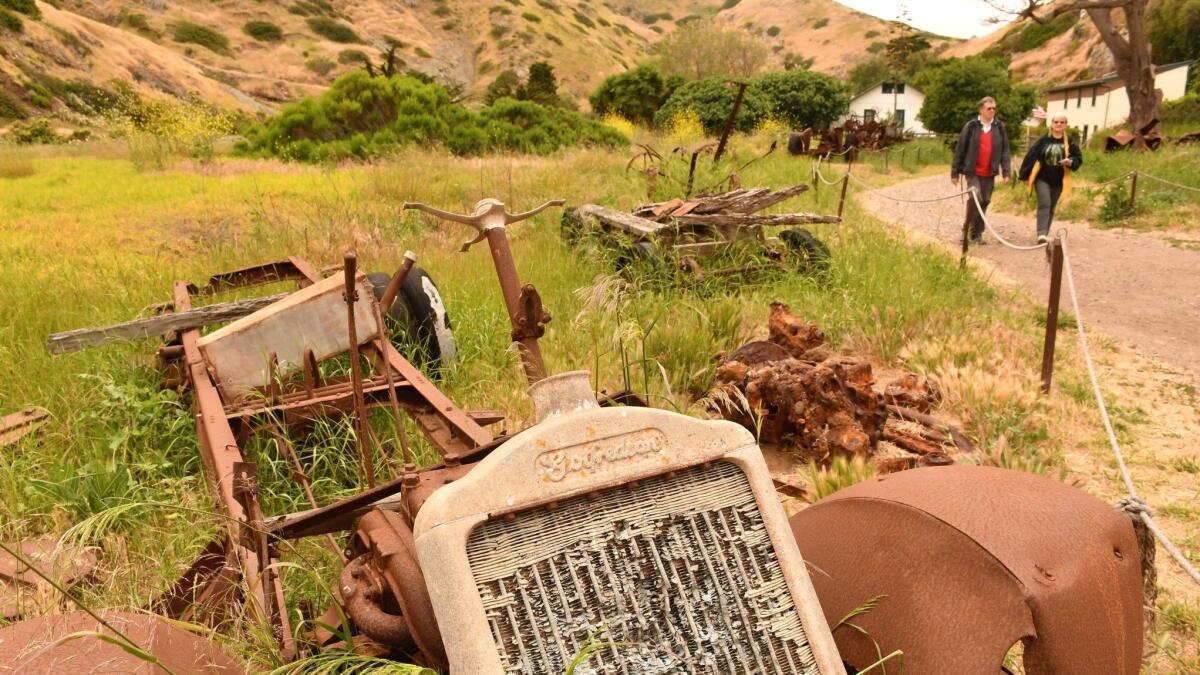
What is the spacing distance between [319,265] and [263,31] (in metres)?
68.8

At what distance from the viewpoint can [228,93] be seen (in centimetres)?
5184

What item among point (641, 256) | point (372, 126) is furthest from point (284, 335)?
point (372, 126)

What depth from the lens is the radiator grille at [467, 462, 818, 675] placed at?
1501 millimetres

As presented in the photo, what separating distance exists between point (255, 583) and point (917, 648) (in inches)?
61.8

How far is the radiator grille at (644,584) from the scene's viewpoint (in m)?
1.50

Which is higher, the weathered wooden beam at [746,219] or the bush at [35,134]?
the bush at [35,134]

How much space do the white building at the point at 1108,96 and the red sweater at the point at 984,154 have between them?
124 ft

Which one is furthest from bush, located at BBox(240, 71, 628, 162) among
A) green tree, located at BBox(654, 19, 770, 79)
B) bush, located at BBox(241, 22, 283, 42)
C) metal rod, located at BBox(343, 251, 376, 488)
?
bush, located at BBox(241, 22, 283, 42)

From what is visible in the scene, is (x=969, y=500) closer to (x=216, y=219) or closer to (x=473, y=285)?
(x=473, y=285)

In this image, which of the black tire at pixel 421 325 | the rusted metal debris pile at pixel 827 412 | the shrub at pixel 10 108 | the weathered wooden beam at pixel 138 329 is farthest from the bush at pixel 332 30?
the rusted metal debris pile at pixel 827 412

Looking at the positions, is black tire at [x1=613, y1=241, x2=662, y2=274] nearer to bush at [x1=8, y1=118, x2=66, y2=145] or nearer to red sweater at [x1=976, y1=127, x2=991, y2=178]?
red sweater at [x1=976, y1=127, x2=991, y2=178]

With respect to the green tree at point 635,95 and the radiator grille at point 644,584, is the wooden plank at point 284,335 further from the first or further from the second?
the green tree at point 635,95

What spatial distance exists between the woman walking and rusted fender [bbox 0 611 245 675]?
36.2ft

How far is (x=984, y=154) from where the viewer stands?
36.5ft
